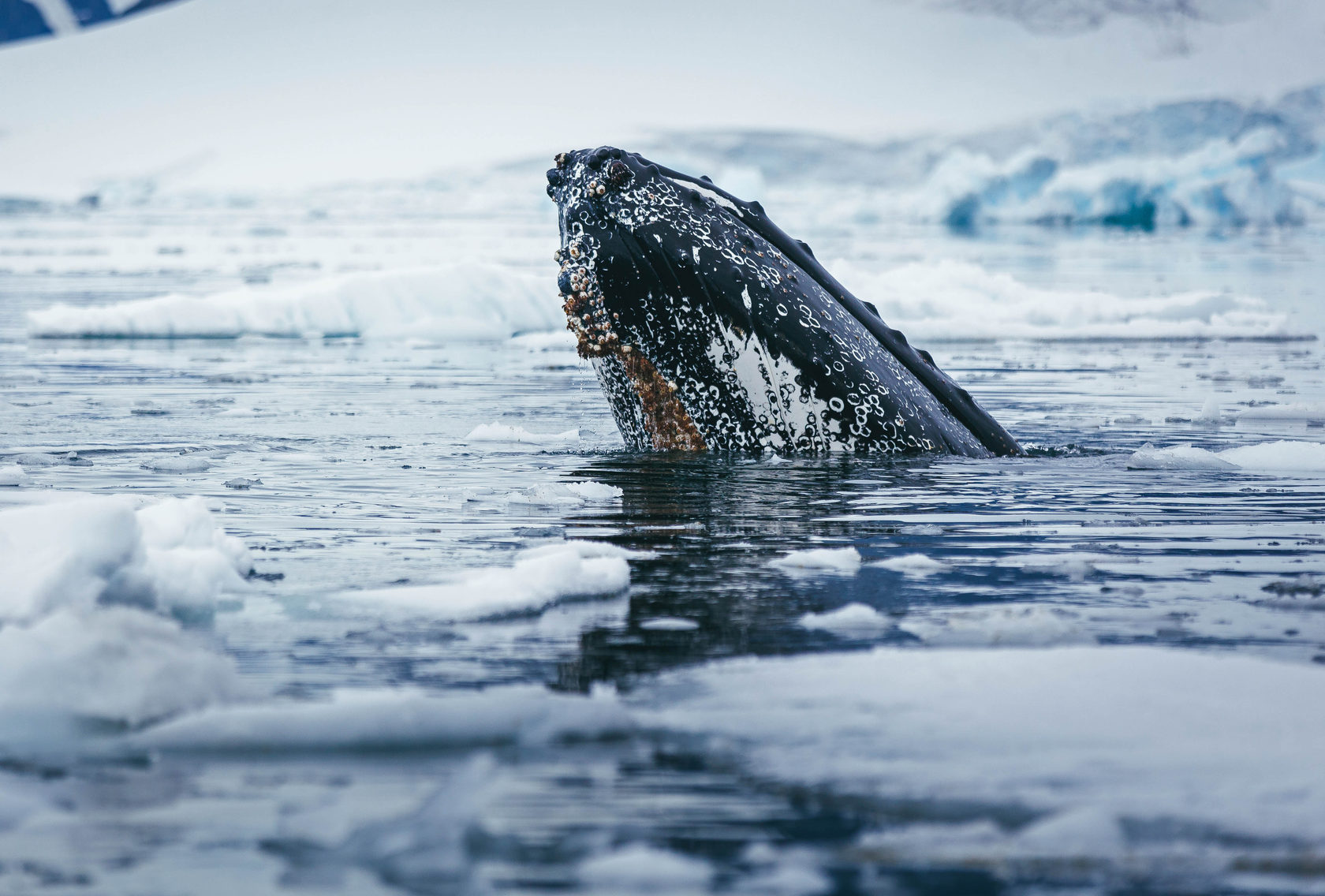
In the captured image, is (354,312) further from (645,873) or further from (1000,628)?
(645,873)

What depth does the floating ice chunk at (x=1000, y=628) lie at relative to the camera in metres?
3.73

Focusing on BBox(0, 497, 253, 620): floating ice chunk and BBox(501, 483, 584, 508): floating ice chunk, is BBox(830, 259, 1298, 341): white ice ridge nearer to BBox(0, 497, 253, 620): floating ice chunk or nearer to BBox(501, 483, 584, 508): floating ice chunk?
BBox(501, 483, 584, 508): floating ice chunk

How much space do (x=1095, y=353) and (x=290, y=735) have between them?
13063 mm

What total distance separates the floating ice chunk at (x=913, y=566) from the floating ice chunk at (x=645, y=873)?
2.19 metres

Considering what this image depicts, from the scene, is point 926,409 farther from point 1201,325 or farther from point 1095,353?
point 1201,325

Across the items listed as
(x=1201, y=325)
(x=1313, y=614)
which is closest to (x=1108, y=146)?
(x=1201, y=325)

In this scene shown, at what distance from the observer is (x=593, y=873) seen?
94.3 inches

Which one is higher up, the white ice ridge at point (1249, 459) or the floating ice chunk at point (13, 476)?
the floating ice chunk at point (13, 476)

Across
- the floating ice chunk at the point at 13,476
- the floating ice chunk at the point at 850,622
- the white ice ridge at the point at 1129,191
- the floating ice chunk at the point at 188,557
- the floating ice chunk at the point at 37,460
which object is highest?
the white ice ridge at the point at 1129,191

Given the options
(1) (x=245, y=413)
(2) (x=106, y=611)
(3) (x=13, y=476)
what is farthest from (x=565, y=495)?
(1) (x=245, y=413)

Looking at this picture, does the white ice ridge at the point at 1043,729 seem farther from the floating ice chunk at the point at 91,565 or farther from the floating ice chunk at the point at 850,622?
the floating ice chunk at the point at 91,565

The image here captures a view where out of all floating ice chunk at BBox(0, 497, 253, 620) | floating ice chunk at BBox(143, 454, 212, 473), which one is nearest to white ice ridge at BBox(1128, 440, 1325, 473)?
floating ice chunk at BBox(143, 454, 212, 473)

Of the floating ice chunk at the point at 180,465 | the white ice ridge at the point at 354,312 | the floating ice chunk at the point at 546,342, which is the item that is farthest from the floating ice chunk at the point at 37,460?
the white ice ridge at the point at 354,312

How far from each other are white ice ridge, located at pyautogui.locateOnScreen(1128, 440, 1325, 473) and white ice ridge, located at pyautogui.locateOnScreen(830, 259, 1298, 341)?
9.29 meters
